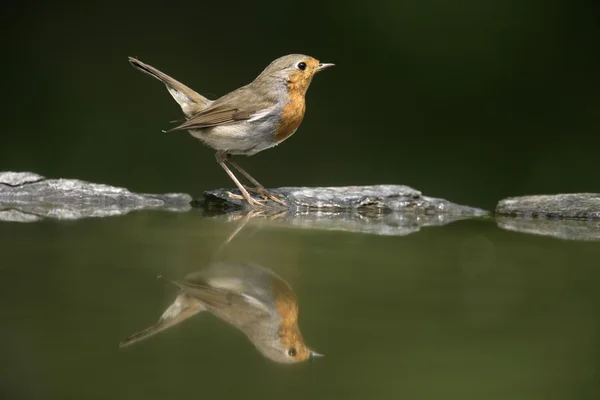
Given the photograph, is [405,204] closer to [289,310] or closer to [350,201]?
[350,201]

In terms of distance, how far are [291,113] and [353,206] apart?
1.85ft

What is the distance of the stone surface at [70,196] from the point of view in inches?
139

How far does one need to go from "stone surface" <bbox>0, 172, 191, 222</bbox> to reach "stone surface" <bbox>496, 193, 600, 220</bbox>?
1.67 m

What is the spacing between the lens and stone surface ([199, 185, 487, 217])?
12.2 feet

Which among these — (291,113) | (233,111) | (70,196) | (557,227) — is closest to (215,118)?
(233,111)

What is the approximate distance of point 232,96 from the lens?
3789mm

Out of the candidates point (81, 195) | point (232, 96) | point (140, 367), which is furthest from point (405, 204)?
point (140, 367)

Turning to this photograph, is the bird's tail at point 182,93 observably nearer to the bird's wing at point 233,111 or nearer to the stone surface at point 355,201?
the bird's wing at point 233,111

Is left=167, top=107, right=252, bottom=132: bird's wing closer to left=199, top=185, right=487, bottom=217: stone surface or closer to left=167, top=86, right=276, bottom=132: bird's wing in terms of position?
left=167, top=86, right=276, bottom=132: bird's wing

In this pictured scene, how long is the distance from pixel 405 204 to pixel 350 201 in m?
0.29

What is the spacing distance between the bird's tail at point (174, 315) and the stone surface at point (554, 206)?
2426 millimetres

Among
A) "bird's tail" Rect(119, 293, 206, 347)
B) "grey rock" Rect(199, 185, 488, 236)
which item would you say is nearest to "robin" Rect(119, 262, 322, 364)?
"bird's tail" Rect(119, 293, 206, 347)

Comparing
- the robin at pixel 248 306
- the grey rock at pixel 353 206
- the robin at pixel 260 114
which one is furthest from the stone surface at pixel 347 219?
the robin at pixel 248 306

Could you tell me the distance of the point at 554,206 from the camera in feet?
12.2
